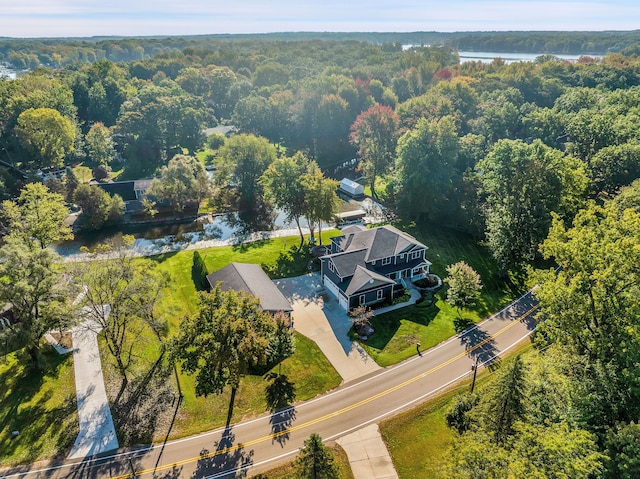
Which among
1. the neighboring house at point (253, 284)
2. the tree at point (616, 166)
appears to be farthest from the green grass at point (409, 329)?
the tree at point (616, 166)

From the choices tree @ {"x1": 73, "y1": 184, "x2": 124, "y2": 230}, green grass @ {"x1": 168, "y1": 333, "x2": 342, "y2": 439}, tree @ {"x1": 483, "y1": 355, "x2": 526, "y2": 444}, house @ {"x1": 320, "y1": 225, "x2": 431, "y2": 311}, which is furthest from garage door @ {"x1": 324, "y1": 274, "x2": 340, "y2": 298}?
tree @ {"x1": 73, "y1": 184, "x2": 124, "y2": 230}

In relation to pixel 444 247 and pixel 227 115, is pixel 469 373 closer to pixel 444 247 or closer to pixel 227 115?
pixel 444 247

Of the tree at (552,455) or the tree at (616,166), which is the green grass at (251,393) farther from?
the tree at (616,166)

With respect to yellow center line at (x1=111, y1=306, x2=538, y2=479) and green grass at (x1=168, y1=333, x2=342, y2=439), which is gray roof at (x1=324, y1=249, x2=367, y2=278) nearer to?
green grass at (x1=168, y1=333, x2=342, y2=439)

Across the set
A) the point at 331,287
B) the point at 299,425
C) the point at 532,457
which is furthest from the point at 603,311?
the point at 331,287

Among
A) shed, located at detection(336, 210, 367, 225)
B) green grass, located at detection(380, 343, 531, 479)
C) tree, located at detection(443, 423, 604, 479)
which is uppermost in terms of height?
tree, located at detection(443, 423, 604, 479)

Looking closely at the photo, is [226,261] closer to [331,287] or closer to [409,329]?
[331,287]

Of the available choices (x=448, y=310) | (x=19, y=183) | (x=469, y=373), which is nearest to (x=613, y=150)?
(x=448, y=310)
